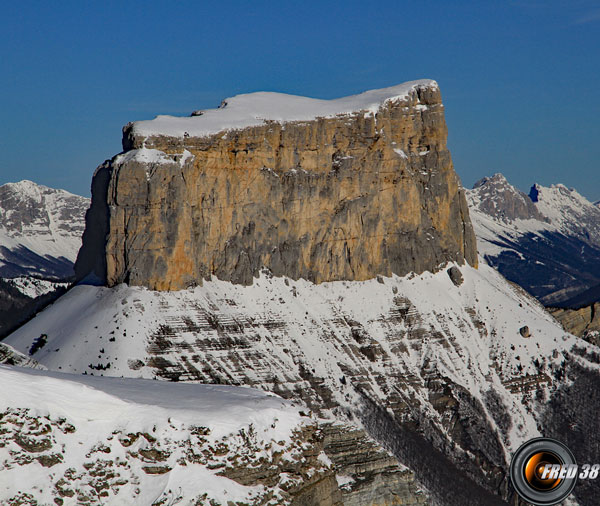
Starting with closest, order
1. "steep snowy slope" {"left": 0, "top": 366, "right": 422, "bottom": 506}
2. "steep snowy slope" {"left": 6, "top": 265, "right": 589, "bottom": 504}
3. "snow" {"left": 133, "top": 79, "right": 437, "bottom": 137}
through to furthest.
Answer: "steep snowy slope" {"left": 0, "top": 366, "right": 422, "bottom": 506}, "steep snowy slope" {"left": 6, "top": 265, "right": 589, "bottom": 504}, "snow" {"left": 133, "top": 79, "right": 437, "bottom": 137}

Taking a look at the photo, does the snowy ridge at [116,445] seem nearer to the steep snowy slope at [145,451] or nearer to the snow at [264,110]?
the steep snowy slope at [145,451]

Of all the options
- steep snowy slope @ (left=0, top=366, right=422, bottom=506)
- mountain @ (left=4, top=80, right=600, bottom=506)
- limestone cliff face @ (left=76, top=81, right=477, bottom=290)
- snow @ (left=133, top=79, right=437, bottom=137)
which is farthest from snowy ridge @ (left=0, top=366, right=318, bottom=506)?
snow @ (left=133, top=79, right=437, bottom=137)

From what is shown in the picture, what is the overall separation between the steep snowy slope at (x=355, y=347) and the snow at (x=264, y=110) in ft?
82.8

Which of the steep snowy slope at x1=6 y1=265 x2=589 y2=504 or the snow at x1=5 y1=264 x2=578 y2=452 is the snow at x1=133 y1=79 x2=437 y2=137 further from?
the steep snowy slope at x1=6 y1=265 x2=589 y2=504

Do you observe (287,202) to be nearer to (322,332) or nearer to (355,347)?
(322,332)

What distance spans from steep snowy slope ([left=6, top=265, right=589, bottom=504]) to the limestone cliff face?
414 centimetres

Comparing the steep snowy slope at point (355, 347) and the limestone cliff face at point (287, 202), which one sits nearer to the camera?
the steep snowy slope at point (355, 347)

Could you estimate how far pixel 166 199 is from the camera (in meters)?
149

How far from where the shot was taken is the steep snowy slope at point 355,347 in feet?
449

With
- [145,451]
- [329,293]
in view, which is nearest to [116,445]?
[145,451]

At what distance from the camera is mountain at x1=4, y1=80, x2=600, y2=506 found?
14025 centimetres

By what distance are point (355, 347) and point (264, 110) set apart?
43.7 metres

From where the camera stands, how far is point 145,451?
42750 millimetres

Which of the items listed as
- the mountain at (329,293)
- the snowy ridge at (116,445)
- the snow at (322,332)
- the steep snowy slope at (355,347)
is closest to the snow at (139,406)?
the snowy ridge at (116,445)
